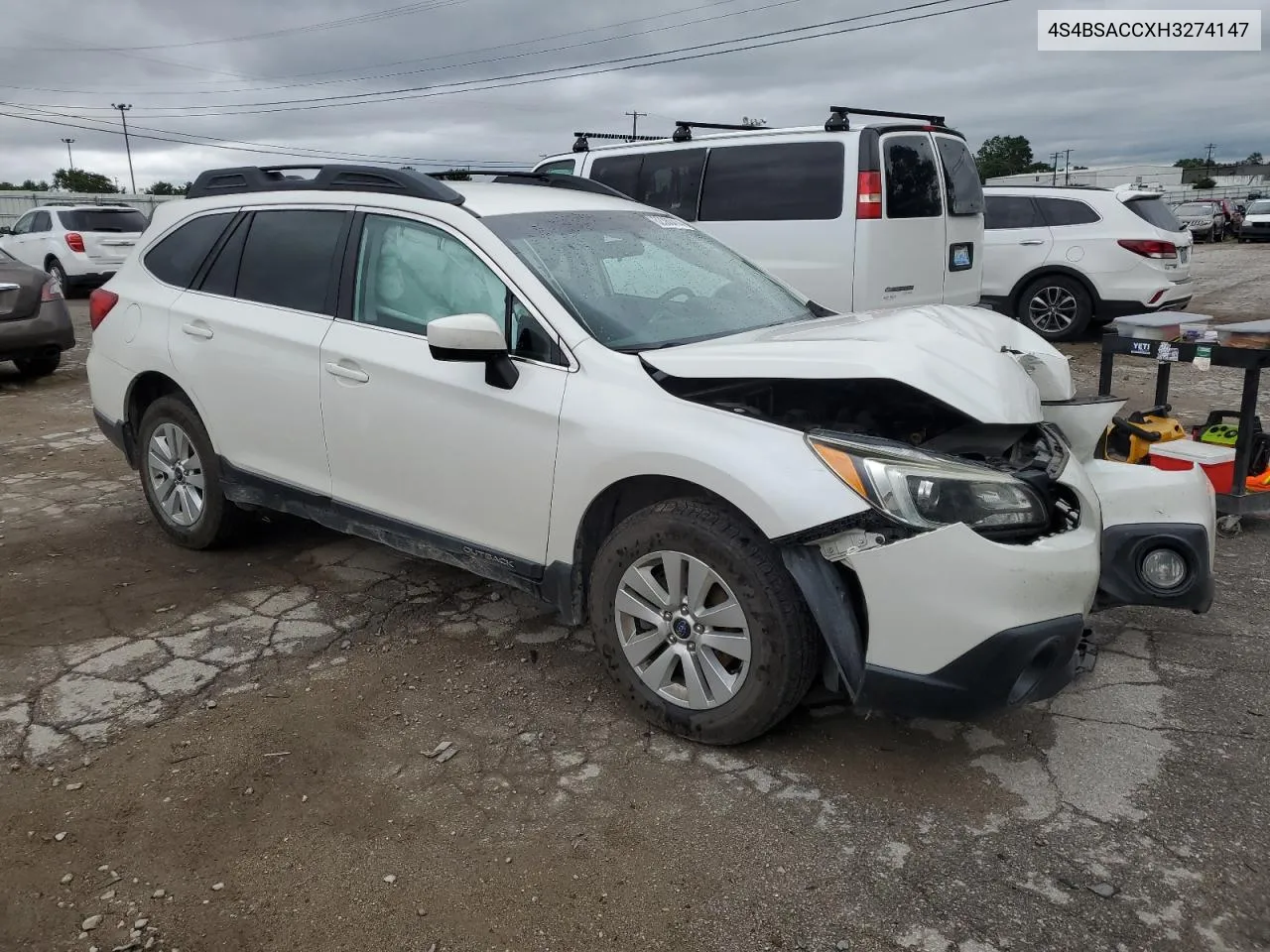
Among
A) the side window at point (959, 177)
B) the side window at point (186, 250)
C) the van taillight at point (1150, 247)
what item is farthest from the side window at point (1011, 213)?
the side window at point (186, 250)

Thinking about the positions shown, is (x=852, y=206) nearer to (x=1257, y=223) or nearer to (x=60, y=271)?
(x=60, y=271)

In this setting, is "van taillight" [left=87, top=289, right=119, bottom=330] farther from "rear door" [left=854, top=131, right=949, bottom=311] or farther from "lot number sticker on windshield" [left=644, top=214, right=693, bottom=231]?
"rear door" [left=854, top=131, right=949, bottom=311]

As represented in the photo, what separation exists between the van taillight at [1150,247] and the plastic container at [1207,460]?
6.76 meters

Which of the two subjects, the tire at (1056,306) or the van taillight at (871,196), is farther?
the tire at (1056,306)

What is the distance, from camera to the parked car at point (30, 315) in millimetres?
9727

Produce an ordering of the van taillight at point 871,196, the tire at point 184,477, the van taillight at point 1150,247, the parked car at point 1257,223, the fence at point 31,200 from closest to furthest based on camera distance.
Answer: the tire at point 184,477 < the van taillight at point 871,196 < the van taillight at point 1150,247 < the parked car at point 1257,223 < the fence at point 31,200

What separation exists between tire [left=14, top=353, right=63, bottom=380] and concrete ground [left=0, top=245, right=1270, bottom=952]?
7.24 meters

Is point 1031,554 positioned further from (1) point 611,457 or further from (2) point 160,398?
(2) point 160,398

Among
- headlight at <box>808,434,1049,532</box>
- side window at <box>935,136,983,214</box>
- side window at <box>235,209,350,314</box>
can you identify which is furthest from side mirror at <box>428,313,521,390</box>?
side window at <box>935,136,983,214</box>

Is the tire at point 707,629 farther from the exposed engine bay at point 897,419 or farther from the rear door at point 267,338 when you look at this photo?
the rear door at point 267,338

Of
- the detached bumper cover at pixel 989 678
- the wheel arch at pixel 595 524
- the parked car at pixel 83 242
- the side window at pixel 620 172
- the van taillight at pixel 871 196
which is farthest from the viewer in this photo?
the parked car at pixel 83 242

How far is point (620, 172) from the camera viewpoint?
9109 mm

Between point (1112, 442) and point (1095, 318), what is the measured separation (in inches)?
269

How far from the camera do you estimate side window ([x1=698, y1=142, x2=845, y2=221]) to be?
7678mm
